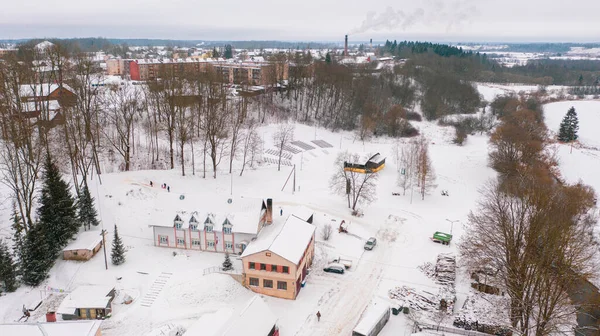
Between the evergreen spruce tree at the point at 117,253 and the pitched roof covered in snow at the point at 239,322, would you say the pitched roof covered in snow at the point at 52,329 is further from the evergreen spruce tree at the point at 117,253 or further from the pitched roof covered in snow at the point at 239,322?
the evergreen spruce tree at the point at 117,253

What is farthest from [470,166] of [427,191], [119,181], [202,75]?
[119,181]

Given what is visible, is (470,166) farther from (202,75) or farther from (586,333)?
(202,75)

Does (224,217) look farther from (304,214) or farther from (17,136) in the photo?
(17,136)

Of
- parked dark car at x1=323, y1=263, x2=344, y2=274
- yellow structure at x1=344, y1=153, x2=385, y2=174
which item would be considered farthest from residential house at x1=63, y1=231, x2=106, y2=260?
yellow structure at x1=344, y1=153, x2=385, y2=174

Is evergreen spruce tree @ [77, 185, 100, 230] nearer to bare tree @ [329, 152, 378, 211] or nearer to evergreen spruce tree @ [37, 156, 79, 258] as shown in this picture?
evergreen spruce tree @ [37, 156, 79, 258]

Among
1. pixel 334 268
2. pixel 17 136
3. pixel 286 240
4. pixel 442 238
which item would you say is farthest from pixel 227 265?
pixel 17 136

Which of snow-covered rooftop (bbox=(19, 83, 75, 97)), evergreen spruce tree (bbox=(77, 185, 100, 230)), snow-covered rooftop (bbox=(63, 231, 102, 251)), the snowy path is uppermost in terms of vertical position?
snow-covered rooftop (bbox=(19, 83, 75, 97))
